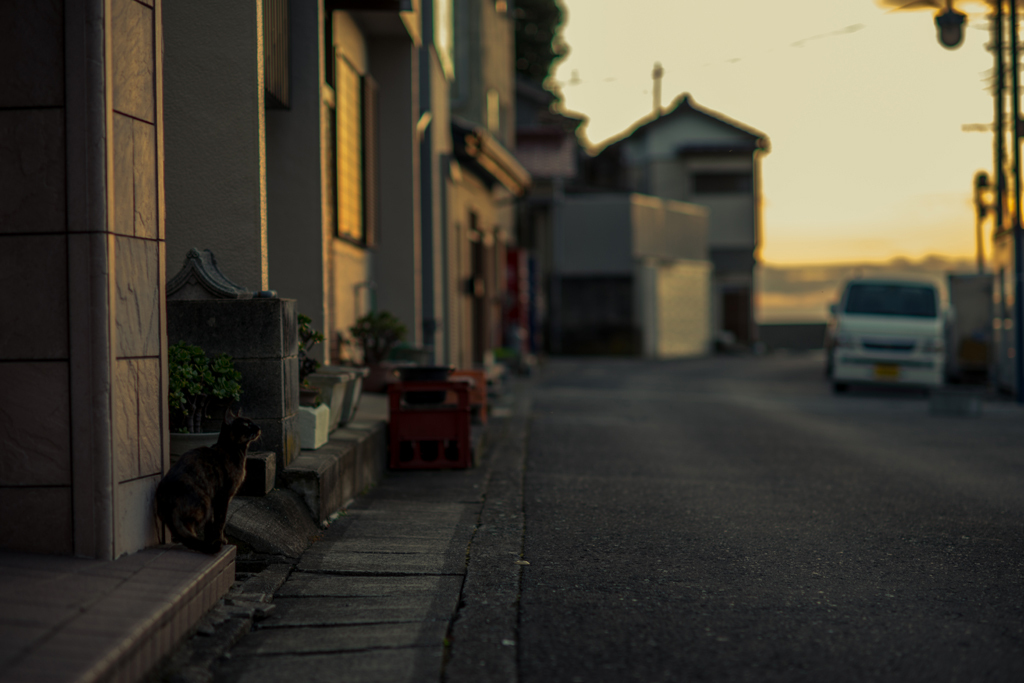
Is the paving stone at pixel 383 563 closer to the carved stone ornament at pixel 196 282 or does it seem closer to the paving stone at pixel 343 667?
the paving stone at pixel 343 667

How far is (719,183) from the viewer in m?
40.6

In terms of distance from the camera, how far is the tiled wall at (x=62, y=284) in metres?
3.91

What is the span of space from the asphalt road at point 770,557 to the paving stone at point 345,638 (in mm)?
381

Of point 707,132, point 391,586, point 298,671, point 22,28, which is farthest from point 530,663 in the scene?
point 707,132

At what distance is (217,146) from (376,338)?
3.78m

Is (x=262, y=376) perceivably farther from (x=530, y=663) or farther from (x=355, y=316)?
A: (x=355, y=316)

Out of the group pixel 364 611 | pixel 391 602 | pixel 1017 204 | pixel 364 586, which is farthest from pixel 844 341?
pixel 364 611

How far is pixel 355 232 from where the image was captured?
10.3 m

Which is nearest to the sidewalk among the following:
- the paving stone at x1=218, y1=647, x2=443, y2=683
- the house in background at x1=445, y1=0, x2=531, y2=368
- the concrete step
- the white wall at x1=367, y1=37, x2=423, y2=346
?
the paving stone at x1=218, y1=647, x2=443, y2=683

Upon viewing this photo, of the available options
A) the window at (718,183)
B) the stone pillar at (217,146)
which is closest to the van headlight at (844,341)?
the stone pillar at (217,146)

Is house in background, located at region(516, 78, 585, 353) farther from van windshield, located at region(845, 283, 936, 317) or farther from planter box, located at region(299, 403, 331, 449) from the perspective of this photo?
planter box, located at region(299, 403, 331, 449)

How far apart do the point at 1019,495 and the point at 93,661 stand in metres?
6.58

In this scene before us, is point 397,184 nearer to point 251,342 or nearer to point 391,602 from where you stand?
point 251,342

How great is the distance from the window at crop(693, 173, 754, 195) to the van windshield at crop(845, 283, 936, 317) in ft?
70.7
